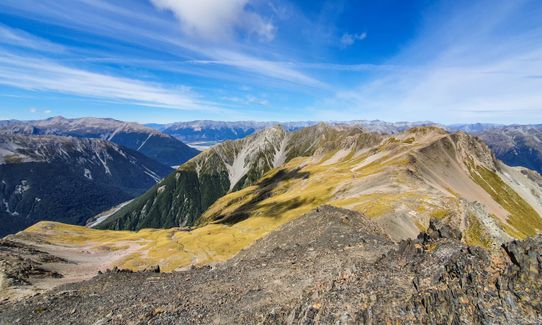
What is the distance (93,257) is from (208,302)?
10120 cm

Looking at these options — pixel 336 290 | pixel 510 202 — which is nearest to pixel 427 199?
pixel 336 290

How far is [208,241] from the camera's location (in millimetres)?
113938

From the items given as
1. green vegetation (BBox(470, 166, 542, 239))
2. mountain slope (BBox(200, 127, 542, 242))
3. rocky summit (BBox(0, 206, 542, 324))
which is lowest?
green vegetation (BBox(470, 166, 542, 239))

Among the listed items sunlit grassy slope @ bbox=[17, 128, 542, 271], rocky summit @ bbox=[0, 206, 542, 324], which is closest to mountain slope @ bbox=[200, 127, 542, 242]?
sunlit grassy slope @ bbox=[17, 128, 542, 271]

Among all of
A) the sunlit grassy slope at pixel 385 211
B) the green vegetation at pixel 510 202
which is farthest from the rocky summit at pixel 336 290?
the green vegetation at pixel 510 202

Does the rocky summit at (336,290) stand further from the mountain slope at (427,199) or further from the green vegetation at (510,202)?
the green vegetation at (510,202)

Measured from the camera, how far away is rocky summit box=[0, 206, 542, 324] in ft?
67.3

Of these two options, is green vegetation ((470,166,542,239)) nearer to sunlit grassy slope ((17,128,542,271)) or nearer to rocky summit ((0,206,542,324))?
sunlit grassy slope ((17,128,542,271))

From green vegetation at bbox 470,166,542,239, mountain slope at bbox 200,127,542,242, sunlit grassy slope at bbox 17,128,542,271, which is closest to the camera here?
mountain slope at bbox 200,127,542,242

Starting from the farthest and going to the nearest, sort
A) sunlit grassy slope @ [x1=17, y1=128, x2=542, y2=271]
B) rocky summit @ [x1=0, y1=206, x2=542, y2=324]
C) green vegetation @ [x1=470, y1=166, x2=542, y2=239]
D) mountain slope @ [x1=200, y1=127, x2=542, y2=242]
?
green vegetation @ [x1=470, y1=166, x2=542, y2=239] → sunlit grassy slope @ [x1=17, y1=128, x2=542, y2=271] → mountain slope @ [x1=200, y1=127, x2=542, y2=242] → rocky summit @ [x1=0, y1=206, x2=542, y2=324]

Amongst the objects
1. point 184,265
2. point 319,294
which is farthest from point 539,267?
point 184,265

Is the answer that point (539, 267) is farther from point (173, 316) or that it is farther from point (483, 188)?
point (483, 188)

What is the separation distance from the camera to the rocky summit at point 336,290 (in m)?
20.5

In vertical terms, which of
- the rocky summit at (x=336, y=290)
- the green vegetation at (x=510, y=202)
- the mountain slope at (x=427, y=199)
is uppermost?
the rocky summit at (x=336, y=290)
